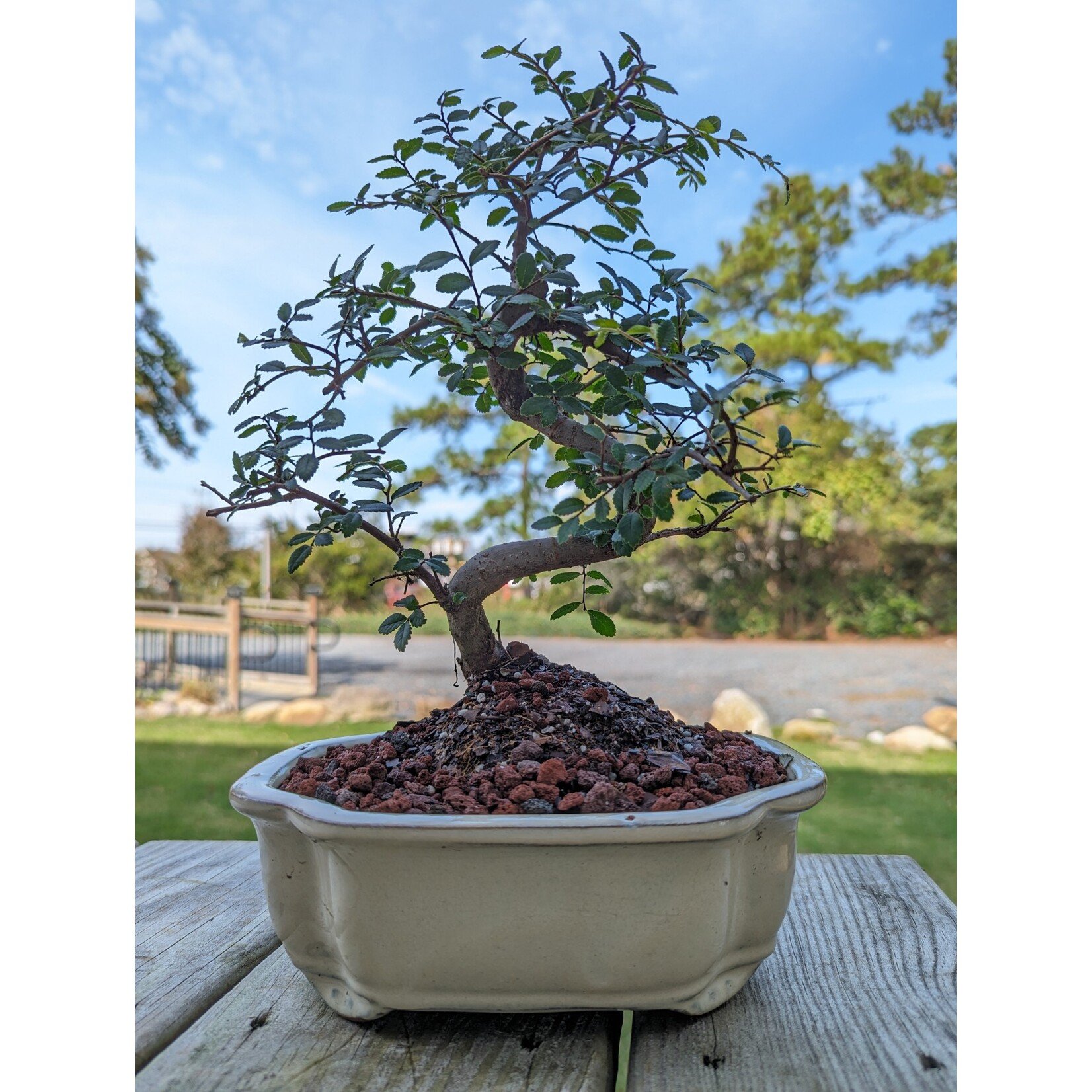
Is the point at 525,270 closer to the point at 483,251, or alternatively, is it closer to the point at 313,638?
the point at 483,251

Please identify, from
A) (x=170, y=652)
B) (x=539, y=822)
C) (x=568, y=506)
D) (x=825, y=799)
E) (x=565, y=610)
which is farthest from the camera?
(x=170, y=652)

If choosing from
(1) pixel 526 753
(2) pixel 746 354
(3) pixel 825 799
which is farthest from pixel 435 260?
(3) pixel 825 799

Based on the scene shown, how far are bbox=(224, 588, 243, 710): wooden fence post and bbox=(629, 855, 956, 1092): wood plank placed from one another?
3.77 m

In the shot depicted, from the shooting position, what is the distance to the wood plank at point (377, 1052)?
0.52m

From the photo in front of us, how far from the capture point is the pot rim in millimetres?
521

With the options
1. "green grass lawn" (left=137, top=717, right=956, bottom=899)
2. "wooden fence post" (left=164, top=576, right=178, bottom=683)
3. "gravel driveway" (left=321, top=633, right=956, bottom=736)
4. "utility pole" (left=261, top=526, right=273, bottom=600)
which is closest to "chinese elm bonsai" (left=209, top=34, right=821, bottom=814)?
"green grass lawn" (left=137, top=717, right=956, bottom=899)

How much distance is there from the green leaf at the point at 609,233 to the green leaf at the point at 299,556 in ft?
1.19

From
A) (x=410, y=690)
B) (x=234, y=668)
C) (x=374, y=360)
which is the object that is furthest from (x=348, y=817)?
(x=234, y=668)

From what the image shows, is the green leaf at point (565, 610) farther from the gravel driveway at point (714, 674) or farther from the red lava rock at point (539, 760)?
the gravel driveway at point (714, 674)

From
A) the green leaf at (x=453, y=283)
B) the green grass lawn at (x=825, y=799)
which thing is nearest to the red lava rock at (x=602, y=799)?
the green leaf at (x=453, y=283)

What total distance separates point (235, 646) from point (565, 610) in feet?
12.7

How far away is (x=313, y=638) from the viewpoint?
433 cm

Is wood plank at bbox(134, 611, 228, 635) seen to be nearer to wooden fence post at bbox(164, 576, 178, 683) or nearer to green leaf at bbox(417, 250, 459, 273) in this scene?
wooden fence post at bbox(164, 576, 178, 683)

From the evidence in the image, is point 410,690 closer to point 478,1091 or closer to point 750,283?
point 750,283
